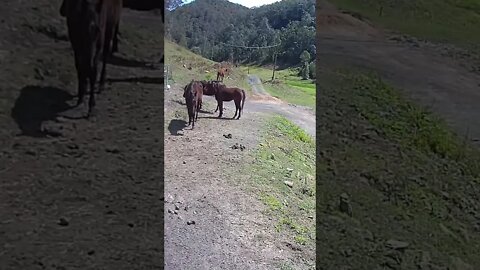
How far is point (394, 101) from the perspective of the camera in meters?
2.82

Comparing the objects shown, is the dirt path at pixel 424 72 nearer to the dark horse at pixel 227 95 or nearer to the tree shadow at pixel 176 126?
the dark horse at pixel 227 95

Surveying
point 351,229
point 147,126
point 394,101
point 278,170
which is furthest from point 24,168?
point 394,101

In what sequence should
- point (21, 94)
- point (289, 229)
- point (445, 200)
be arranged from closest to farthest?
point (21, 94) < point (289, 229) < point (445, 200)

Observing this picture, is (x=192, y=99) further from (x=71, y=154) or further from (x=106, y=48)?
(x=71, y=154)

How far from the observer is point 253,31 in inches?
104

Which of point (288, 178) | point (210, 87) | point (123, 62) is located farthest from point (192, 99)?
point (288, 178)

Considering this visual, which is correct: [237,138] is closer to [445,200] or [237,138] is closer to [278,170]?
[278,170]

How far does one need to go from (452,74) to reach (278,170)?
3.55 feet

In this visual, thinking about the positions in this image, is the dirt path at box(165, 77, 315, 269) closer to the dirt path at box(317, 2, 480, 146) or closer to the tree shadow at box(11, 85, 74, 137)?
the tree shadow at box(11, 85, 74, 137)

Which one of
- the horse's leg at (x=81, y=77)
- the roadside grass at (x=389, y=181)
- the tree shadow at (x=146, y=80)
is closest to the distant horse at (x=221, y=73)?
the tree shadow at (x=146, y=80)

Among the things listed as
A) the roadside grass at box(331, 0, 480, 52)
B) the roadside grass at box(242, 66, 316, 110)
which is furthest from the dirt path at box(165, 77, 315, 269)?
the roadside grass at box(331, 0, 480, 52)

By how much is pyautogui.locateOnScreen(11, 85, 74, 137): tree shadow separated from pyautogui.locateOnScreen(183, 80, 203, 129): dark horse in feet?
1.64

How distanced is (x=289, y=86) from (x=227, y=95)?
0.29m

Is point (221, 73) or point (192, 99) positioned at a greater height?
point (221, 73)
